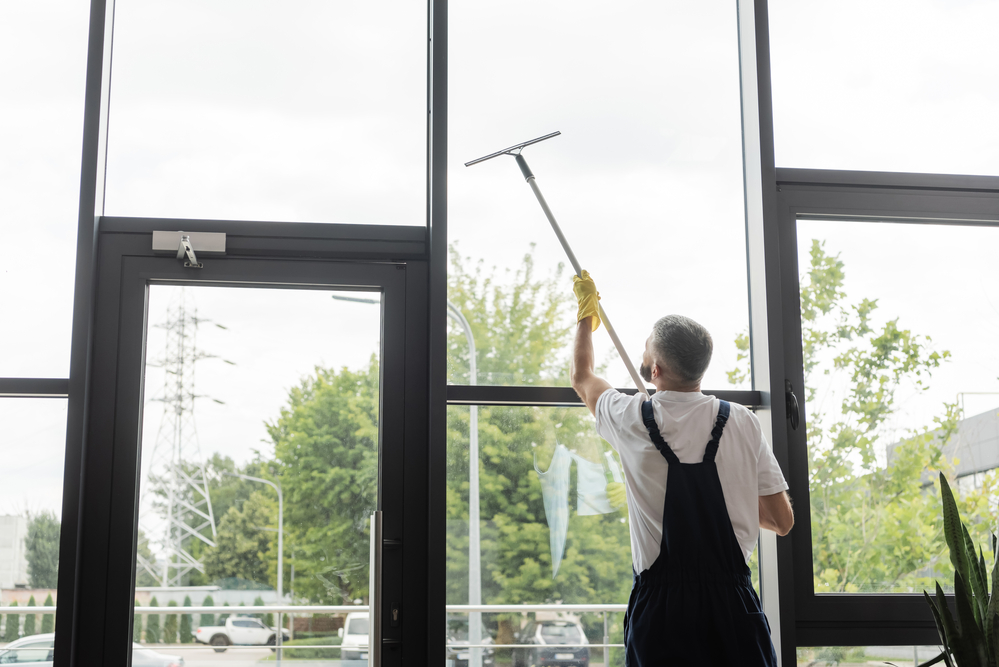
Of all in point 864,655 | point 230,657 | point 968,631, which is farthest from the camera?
point 864,655

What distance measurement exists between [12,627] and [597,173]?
6.66ft

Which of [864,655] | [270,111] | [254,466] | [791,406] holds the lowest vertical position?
[864,655]

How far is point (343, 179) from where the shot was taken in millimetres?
2441

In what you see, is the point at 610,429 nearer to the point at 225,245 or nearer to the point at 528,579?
the point at 528,579

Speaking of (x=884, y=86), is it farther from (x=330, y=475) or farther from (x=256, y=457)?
(x=256, y=457)

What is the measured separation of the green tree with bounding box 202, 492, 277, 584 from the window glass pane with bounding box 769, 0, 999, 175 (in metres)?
1.87

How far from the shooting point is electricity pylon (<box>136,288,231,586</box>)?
7.15 feet

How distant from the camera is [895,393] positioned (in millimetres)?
2531

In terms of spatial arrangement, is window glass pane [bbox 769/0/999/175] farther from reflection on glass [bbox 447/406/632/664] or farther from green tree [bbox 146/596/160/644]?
green tree [bbox 146/596/160/644]

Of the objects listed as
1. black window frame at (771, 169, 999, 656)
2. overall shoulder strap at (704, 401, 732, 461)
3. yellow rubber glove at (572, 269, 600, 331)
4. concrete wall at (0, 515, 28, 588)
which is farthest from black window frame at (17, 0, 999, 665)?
overall shoulder strap at (704, 401, 732, 461)

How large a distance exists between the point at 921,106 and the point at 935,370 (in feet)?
A: 2.83

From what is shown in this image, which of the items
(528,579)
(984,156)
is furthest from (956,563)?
(984,156)

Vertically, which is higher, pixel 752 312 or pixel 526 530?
pixel 752 312

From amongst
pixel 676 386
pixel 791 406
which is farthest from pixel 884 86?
pixel 676 386
